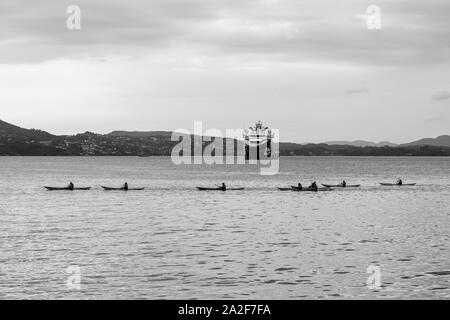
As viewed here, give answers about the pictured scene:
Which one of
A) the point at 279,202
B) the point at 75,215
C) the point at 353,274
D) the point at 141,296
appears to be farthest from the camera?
the point at 279,202

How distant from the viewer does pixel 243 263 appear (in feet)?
127

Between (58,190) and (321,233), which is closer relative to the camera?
(321,233)

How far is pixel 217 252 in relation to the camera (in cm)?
4297

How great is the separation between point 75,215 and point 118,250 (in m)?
28.5

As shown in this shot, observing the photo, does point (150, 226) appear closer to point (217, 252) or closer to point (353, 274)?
point (217, 252)

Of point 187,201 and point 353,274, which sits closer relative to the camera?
point 353,274

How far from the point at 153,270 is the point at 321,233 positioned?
23.3 m
